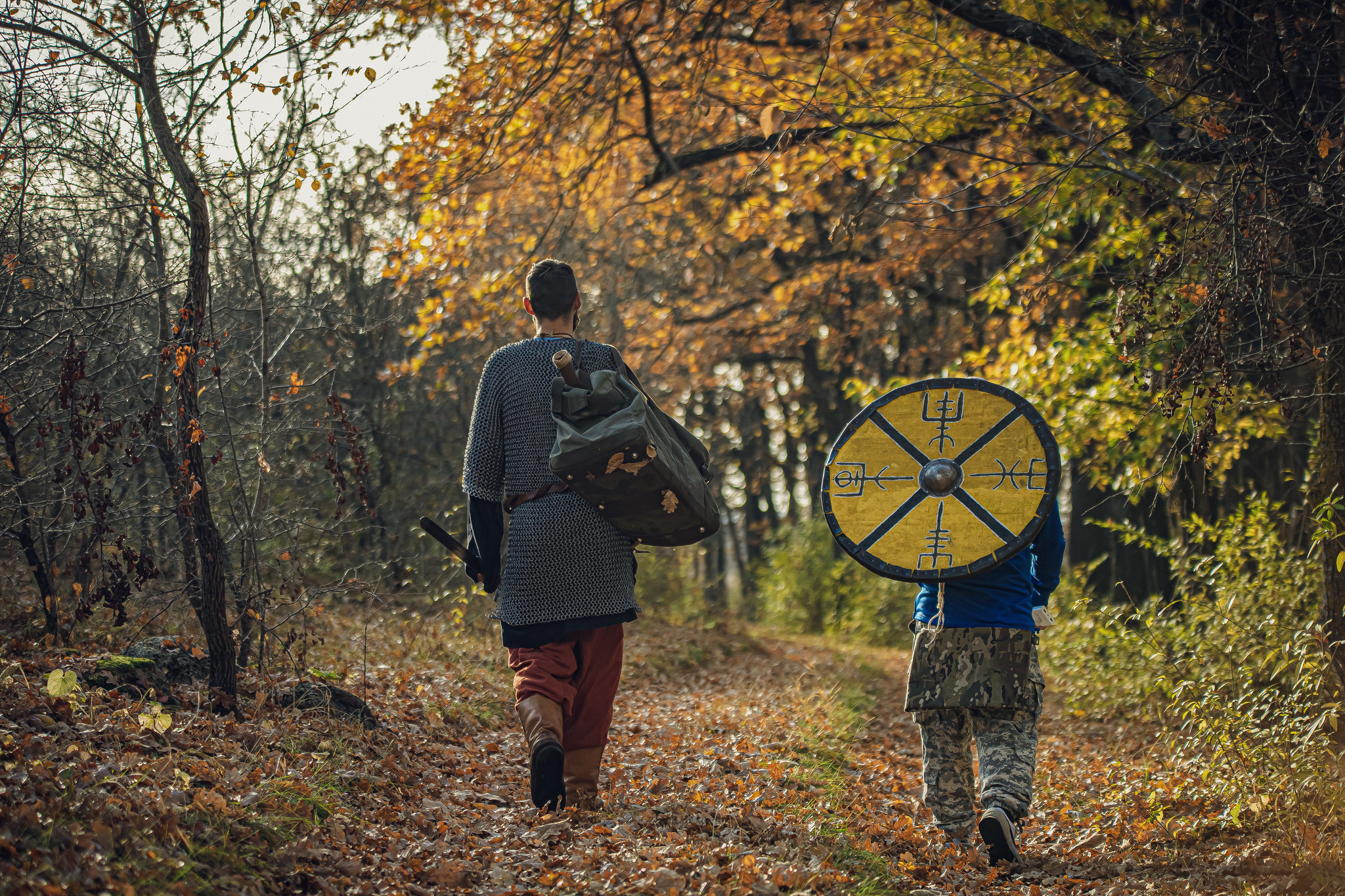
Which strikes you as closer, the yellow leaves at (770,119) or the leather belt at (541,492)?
the leather belt at (541,492)

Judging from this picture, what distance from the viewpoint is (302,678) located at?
5.36 metres

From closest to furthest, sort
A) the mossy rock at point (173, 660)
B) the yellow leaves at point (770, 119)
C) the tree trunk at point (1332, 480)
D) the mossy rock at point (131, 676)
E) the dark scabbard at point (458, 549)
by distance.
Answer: the dark scabbard at point (458, 549) < the mossy rock at point (131, 676) < the tree trunk at point (1332, 480) < the mossy rock at point (173, 660) < the yellow leaves at point (770, 119)

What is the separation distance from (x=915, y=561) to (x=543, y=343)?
164cm

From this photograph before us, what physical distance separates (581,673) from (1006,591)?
1.64 m

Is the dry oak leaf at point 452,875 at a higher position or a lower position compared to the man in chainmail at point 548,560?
lower

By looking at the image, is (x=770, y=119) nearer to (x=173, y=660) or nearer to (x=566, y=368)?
(x=566, y=368)

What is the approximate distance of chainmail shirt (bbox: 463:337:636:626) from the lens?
383cm

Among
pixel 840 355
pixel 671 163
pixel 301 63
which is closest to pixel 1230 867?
pixel 301 63

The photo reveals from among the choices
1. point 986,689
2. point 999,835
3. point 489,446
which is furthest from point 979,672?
point 489,446

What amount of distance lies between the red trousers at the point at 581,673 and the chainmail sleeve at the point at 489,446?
0.61 metres

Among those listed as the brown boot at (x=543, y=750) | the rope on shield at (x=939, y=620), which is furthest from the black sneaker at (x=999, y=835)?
the brown boot at (x=543, y=750)

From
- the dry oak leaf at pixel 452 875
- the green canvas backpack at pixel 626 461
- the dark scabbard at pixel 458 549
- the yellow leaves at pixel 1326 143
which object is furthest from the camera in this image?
the yellow leaves at pixel 1326 143

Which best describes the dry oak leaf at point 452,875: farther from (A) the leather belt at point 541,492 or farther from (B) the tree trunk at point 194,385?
(B) the tree trunk at point 194,385

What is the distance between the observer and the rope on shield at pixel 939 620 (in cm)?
396
